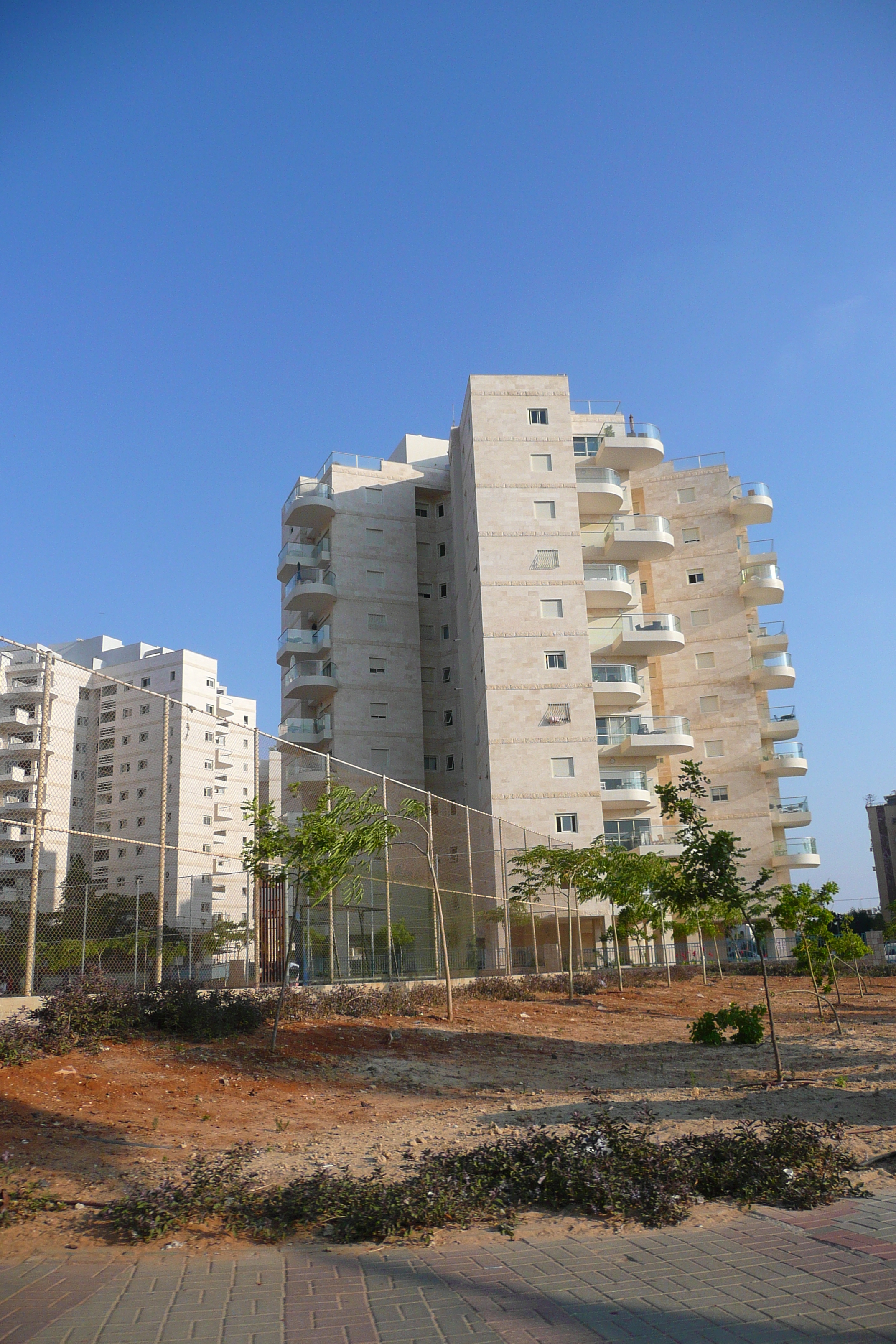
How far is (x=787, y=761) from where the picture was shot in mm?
57125

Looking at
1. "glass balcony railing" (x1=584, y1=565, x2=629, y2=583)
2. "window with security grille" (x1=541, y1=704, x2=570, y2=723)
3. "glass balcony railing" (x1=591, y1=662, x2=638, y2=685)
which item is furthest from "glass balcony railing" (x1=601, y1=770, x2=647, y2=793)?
"glass balcony railing" (x1=584, y1=565, x2=629, y2=583)

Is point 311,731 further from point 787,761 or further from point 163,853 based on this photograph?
point 163,853

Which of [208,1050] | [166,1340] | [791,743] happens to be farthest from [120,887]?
[791,743]

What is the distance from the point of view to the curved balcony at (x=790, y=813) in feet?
187

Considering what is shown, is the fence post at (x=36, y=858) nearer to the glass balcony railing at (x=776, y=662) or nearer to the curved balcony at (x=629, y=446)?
the curved balcony at (x=629, y=446)

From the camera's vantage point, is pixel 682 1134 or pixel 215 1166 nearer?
pixel 215 1166

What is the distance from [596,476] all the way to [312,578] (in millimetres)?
17271

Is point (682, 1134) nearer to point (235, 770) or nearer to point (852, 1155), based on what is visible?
point (852, 1155)

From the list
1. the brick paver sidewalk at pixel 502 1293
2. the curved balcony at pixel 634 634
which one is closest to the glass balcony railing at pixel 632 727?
the curved balcony at pixel 634 634

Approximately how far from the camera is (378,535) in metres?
58.0

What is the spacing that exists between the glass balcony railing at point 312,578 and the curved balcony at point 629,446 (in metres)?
16.8

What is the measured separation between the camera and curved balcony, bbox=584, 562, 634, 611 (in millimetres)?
51719

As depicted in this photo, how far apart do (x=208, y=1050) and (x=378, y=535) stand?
4820 cm

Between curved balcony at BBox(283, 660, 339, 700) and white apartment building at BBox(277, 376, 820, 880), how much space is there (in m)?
0.13
